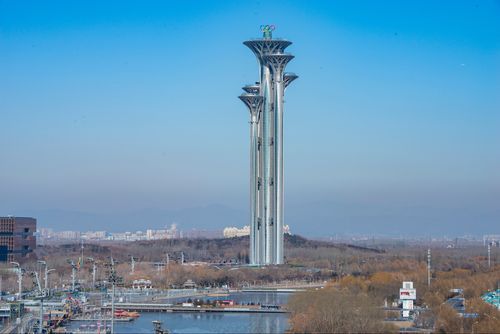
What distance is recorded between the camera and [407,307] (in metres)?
38.5

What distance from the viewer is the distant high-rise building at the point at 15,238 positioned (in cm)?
5756

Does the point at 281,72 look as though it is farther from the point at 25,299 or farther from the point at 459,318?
the point at 459,318

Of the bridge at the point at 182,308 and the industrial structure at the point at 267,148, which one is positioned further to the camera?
the industrial structure at the point at 267,148

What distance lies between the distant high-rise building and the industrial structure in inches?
432

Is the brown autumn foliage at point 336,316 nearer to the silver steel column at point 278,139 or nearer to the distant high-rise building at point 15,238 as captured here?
the silver steel column at point 278,139

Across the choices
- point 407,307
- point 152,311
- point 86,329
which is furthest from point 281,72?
point 86,329

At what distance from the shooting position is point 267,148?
5653 centimetres

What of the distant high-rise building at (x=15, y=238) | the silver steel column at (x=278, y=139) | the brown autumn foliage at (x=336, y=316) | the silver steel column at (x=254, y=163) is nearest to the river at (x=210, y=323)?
the brown autumn foliage at (x=336, y=316)

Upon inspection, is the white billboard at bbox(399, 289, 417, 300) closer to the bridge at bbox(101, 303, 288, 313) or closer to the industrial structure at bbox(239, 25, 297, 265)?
the bridge at bbox(101, 303, 288, 313)

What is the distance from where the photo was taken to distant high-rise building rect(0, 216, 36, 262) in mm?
57562

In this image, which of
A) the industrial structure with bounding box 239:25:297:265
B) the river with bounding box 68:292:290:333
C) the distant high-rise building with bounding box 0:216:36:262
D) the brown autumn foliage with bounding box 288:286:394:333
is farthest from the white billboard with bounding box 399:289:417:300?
the distant high-rise building with bounding box 0:216:36:262

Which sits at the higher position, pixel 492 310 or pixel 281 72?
pixel 281 72

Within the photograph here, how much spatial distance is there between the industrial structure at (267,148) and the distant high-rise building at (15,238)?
11.0m

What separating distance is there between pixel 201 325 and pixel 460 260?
1178 inches
